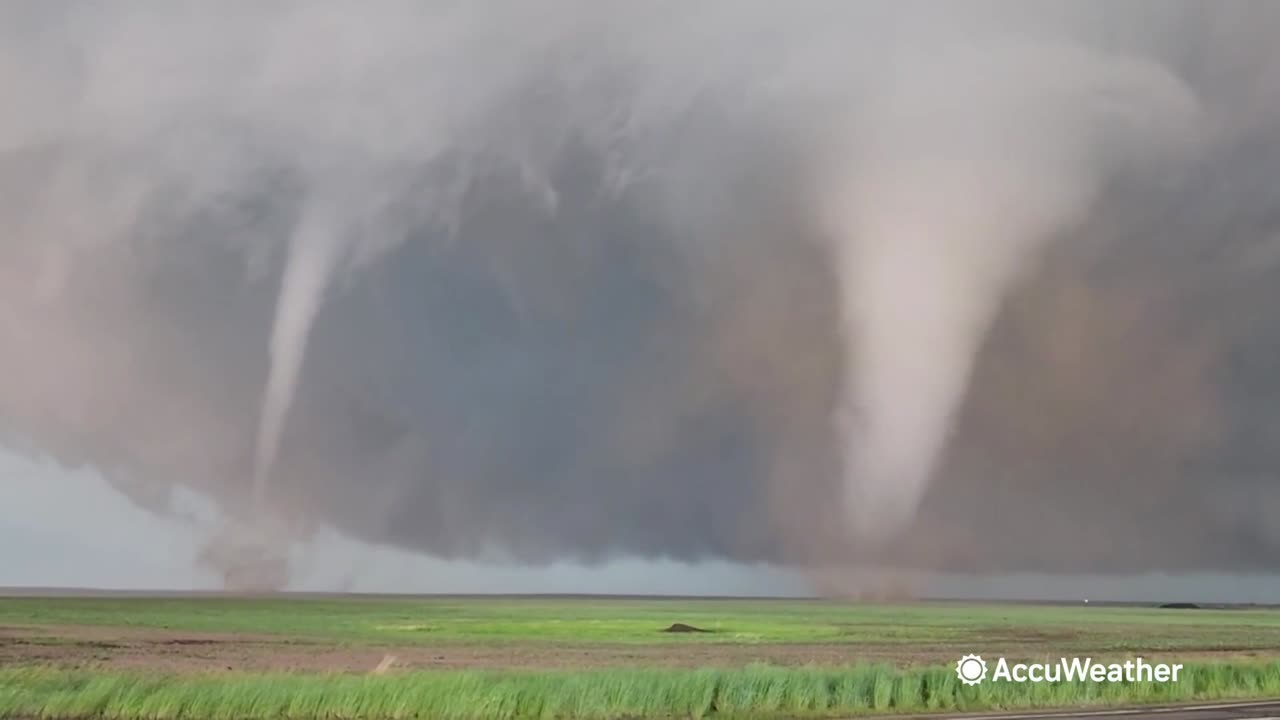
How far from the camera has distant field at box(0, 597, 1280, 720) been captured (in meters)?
30.2

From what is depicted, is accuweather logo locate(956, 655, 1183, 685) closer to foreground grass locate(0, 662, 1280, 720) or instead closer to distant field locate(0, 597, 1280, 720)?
foreground grass locate(0, 662, 1280, 720)

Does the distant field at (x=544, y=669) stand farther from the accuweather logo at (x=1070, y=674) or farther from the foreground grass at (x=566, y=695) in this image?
the accuweather logo at (x=1070, y=674)

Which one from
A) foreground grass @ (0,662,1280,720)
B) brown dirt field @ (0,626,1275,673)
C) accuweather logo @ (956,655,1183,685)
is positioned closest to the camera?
foreground grass @ (0,662,1280,720)

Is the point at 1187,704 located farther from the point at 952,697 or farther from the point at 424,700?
the point at 424,700

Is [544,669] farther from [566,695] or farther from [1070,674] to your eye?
[1070,674]

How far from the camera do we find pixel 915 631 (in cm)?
9931

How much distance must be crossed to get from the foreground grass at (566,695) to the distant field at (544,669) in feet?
0.21

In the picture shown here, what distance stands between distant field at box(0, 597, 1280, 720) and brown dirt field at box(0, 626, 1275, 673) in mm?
161

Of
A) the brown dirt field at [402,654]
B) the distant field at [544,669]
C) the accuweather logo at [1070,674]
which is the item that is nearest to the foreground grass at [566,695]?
the distant field at [544,669]

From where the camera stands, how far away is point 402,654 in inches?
2549

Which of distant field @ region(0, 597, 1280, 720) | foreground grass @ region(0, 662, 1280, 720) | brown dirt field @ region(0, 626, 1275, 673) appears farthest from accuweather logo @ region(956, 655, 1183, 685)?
brown dirt field @ region(0, 626, 1275, 673)

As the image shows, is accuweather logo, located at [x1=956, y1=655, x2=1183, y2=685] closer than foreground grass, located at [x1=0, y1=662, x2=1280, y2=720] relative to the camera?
No

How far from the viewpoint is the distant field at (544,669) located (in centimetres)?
3019

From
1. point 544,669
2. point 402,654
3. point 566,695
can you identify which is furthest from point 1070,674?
point 402,654
